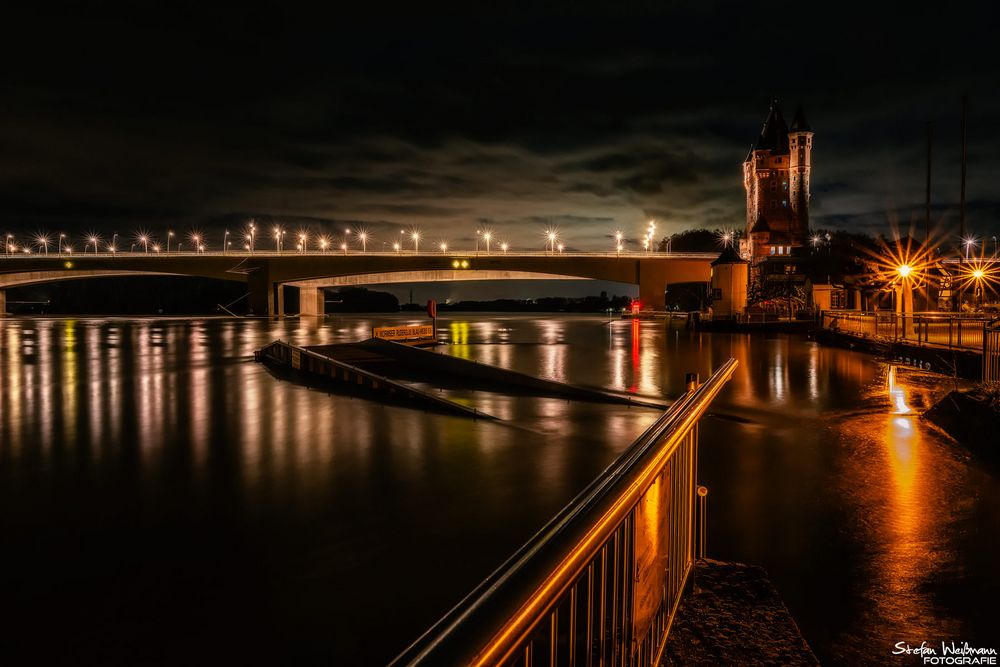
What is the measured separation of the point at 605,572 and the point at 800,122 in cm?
11677

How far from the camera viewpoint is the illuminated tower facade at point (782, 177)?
100688 mm

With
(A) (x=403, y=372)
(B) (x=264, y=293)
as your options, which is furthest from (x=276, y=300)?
(A) (x=403, y=372)

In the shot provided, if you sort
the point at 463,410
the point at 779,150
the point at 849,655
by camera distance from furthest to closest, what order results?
the point at 779,150
the point at 463,410
the point at 849,655

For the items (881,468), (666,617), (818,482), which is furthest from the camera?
(881,468)

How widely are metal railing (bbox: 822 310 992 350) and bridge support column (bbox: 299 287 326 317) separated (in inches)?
2792

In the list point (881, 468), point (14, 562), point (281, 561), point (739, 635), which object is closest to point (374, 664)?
point (281, 561)

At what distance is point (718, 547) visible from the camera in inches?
237

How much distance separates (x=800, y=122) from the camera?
10262cm

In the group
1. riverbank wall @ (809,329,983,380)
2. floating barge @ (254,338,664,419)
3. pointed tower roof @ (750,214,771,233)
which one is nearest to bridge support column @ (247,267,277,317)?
floating barge @ (254,338,664,419)

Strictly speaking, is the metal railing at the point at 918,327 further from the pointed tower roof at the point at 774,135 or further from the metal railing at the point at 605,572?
the pointed tower roof at the point at 774,135

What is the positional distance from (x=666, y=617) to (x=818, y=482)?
587 centimetres

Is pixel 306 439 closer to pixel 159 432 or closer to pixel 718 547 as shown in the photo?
pixel 159 432

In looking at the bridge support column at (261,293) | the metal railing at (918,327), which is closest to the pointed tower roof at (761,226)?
the metal railing at (918,327)

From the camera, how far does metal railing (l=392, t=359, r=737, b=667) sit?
1.26 meters
